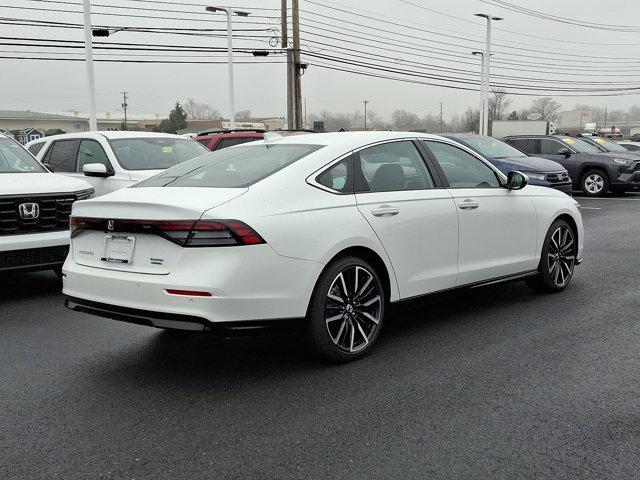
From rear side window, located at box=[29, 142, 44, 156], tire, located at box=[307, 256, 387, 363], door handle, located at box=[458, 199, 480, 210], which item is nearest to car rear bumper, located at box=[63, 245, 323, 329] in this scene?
tire, located at box=[307, 256, 387, 363]

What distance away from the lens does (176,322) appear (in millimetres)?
3781

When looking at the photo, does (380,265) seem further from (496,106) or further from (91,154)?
(496,106)

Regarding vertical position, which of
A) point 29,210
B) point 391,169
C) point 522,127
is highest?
point 522,127

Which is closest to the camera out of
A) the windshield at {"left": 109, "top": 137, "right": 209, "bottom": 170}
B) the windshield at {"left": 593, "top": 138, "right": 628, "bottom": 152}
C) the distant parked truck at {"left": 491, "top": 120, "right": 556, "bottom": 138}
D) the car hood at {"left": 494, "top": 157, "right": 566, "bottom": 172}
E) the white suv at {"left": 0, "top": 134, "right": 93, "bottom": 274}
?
the white suv at {"left": 0, "top": 134, "right": 93, "bottom": 274}

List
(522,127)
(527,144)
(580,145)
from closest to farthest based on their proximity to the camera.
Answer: (527,144) < (580,145) < (522,127)

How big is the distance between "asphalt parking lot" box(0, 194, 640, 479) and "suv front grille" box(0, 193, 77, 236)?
1.03m

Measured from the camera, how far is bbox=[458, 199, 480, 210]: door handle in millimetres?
5219

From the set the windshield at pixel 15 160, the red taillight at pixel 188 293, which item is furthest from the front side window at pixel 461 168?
the windshield at pixel 15 160

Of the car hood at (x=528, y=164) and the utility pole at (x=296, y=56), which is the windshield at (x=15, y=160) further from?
the utility pole at (x=296, y=56)

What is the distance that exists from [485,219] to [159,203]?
112 inches

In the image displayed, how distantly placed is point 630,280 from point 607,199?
11.7m

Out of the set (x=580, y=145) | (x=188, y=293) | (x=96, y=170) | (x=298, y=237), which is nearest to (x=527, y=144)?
(x=580, y=145)

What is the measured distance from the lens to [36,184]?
6758mm

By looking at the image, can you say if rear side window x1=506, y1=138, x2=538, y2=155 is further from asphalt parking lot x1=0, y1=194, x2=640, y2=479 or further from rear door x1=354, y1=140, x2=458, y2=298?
rear door x1=354, y1=140, x2=458, y2=298
